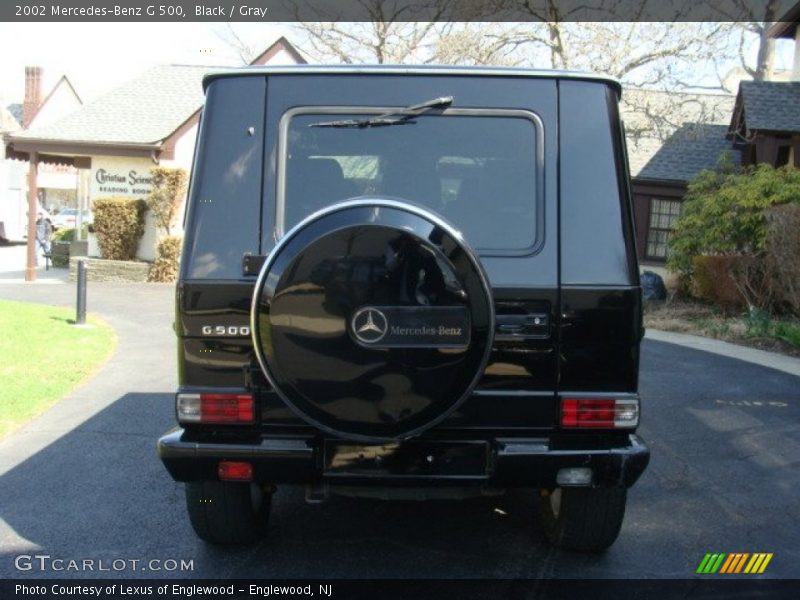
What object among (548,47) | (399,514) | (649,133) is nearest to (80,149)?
(548,47)

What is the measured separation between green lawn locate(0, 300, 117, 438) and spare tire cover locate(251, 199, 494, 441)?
4530 millimetres

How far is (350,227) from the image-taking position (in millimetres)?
3471

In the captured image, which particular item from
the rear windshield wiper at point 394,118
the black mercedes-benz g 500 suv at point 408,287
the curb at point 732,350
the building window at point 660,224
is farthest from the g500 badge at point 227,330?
the building window at point 660,224

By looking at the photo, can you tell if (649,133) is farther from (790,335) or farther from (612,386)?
(612,386)

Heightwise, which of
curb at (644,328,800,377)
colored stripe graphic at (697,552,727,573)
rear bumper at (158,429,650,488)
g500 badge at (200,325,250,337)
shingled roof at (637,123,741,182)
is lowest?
colored stripe graphic at (697,552,727,573)

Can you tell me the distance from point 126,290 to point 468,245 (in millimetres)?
16280

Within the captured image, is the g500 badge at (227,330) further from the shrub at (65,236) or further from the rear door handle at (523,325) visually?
the shrub at (65,236)

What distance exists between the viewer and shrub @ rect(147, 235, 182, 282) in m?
20.2

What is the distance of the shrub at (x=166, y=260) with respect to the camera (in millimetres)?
20188

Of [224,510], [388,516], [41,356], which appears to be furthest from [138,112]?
[224,510]

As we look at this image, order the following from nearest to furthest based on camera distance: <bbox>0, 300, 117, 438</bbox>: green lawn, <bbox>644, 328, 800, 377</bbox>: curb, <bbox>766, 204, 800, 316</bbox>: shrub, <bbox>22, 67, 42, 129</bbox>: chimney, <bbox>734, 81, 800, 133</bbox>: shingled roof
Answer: <bbox>0, 300, 117, 438</bbox>: green lawn → <bbox>644, 328, 800, 377</bbox>: curb → <bbox>766, 204, 800, 316</bbox>: shrub → <bbox>734, 81, 800, 133</bbox>: shingled roof → <bbox>22, 67, 42, 129</bbox>: chimney

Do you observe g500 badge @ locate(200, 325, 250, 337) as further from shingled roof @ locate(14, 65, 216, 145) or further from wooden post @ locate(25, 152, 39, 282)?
shingled roof @ locate(14, 65, 216, 145)

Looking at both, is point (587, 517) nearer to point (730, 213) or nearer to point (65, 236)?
point (730, 213)

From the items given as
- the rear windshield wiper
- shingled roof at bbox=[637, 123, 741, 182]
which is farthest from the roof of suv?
shingled roof at bbox=[637, 123, 741, 182]
